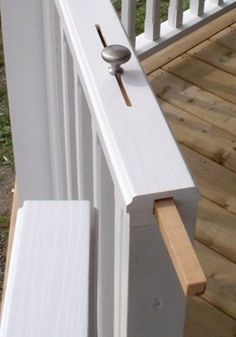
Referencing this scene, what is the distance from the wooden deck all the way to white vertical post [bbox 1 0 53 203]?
43 cm

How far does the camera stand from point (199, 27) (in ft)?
7.68

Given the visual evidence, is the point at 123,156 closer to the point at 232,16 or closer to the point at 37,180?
the point at 37,180

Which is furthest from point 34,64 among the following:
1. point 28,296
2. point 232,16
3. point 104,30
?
point 232,16

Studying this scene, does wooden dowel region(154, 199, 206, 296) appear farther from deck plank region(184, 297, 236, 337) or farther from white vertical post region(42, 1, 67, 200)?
deck plank region(184, 297, 236, 337)

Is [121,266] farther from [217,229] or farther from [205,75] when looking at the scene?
[205,75]

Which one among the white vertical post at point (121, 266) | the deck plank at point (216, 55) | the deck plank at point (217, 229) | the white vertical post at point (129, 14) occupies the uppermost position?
the white vertical post at point (121, 266)

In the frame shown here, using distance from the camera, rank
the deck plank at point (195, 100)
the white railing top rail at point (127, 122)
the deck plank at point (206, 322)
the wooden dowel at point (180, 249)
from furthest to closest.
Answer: the deck plank at point (195, 100)
the deck plank at point (206, 322)
the white railing top rail at point (127, 122)
the wooden dowel at point (180, 249)

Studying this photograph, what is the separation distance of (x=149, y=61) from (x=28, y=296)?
1722 mm

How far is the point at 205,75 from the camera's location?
226cm

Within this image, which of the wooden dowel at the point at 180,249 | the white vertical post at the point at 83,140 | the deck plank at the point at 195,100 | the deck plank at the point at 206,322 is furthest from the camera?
the deck plank at the point at 195,100

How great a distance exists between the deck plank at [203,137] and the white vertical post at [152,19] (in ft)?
0.77

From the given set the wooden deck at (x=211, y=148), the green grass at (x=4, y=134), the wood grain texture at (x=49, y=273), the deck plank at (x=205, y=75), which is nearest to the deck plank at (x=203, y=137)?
the wooden deck at (x=211, y=148)

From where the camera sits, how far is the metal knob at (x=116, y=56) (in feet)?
2.68

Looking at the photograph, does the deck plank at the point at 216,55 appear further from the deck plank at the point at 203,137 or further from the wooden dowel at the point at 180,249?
the wooden dowel at the point at 180,249
